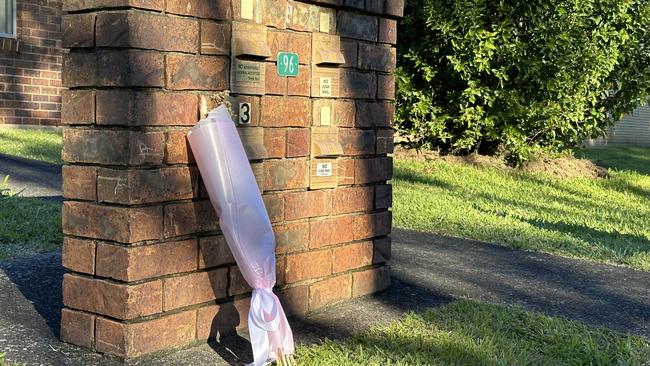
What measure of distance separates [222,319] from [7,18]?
11.6 metres

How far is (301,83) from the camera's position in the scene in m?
3.98

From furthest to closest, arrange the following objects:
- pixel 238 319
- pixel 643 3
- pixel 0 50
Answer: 1. pixel 0 50
2. pixel 643 3
3. pixel 238 319

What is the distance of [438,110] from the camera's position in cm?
1157

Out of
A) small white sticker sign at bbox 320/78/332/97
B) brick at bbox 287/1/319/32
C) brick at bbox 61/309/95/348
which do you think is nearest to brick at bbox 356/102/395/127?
small white sticker sign at bbox 320/78/332/97

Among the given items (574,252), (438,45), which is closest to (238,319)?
(574,252)

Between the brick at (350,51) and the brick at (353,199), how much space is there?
0.68 meters

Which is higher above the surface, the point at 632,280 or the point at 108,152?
the point at 108,152

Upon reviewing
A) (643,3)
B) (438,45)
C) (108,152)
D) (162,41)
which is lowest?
(108,152)

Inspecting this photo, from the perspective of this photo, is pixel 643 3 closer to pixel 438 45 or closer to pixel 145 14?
pixel 438 45

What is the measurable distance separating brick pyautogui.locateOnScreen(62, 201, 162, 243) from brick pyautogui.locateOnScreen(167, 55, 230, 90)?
0.54 meters

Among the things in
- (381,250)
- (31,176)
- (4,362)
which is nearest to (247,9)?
(381,250)

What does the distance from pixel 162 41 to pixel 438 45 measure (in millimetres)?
8325

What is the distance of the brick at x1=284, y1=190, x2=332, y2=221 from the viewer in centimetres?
395

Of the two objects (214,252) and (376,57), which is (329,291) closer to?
(214,252)
